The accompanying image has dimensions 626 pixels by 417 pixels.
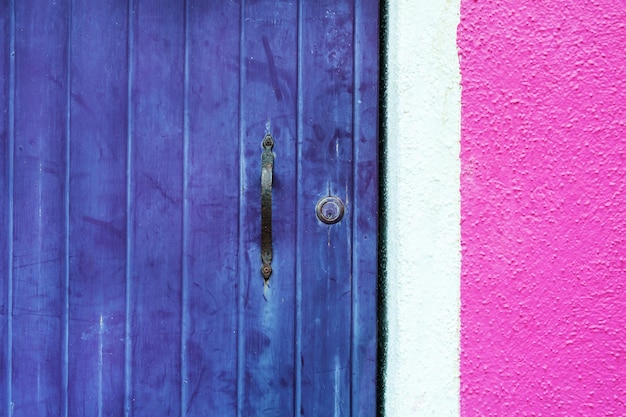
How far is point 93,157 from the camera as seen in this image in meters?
1.27

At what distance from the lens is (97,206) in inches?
49.9

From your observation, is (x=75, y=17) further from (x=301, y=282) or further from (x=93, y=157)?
(x=301, y=282)

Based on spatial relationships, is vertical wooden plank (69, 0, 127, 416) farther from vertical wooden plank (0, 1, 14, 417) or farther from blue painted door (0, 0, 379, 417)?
vertical wooden plank (0, 1, 14, 417)

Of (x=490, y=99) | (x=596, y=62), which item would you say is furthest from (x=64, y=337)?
(x=596, y=62)

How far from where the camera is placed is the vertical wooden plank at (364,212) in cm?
127

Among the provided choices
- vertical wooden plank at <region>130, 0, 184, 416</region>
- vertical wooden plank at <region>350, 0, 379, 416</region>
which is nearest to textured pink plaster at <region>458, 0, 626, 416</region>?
vertical wooden plank at <region>350, 0, 379, 416</region>

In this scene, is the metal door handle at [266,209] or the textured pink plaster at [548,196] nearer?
the textured pink plaster at [548,196]

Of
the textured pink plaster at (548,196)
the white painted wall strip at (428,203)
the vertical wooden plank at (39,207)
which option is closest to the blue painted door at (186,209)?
the vertical wooden plank at (39,207)

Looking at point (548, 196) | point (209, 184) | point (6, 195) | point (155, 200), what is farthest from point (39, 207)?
point (548, 196)

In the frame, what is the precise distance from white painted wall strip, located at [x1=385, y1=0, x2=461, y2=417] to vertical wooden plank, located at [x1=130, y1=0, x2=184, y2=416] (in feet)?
1.81

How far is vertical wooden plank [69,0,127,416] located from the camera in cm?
127

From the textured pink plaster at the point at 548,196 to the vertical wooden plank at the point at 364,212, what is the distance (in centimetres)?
24

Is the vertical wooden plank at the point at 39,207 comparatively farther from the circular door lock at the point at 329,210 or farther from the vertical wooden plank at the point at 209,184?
the circular door lock at the point at 329,210

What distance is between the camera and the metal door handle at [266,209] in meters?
1.25
